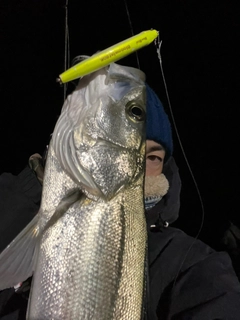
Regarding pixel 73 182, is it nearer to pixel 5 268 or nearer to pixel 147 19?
pixel 5 268

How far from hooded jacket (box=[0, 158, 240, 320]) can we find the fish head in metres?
0.56

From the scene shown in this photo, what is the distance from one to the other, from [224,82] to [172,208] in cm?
405

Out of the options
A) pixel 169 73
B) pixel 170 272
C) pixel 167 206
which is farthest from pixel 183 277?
pixel 169 73

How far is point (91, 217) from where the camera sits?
1.23m

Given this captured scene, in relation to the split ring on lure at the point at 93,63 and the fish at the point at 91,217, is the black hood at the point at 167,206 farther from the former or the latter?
the split ring on lure at the point at 93,63

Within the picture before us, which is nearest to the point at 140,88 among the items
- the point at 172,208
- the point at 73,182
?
the point at 73,182

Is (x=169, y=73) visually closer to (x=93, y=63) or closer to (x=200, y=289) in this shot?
(x=200, y=289)

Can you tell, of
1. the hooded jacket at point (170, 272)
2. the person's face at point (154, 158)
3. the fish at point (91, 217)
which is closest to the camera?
the fish at point (91, 217)

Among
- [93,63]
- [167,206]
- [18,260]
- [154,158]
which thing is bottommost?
[167,206]

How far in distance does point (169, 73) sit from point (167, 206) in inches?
156

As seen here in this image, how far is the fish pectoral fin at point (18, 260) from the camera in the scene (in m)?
1.20

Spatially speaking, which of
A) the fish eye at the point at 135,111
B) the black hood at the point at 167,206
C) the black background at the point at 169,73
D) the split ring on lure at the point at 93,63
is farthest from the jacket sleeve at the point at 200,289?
the black background at the point at 169,73

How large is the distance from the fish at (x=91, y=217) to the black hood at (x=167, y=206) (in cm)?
84

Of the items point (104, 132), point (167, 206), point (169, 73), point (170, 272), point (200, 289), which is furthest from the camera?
point (169, 73)
